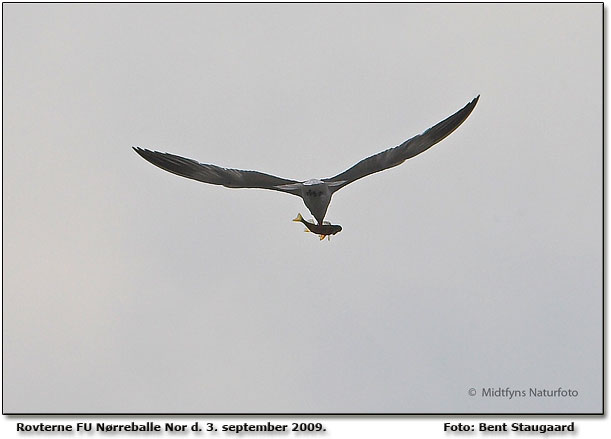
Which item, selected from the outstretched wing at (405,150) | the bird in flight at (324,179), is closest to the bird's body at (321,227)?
the bird in flight at (324,179)

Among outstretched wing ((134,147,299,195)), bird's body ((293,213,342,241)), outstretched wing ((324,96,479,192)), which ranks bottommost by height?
bird's body ((293,213,342,241))

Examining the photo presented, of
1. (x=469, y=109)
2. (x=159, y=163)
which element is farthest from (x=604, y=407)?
(x=159, y=163)

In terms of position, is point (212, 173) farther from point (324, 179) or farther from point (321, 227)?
point (321, 227)

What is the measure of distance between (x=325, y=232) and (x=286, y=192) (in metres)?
1.22

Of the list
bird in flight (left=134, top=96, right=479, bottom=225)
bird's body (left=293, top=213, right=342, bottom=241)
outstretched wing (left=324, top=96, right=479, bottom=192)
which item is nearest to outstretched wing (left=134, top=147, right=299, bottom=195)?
bird in flight (left=134, top=96, right=479, bottom=225)

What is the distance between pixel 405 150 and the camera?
734 inches

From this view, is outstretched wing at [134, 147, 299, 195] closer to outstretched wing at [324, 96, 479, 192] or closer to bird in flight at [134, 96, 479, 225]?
bird in flight at [134, 96, 479, 225]

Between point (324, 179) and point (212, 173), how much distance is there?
2335 millimetres

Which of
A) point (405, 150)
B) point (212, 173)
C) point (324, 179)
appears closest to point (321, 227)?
point (324, 179)

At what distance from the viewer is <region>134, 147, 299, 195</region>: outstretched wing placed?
1859 centimetres

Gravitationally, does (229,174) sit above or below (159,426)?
above

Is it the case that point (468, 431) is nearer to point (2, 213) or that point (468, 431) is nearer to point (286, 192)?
point (286, 192)

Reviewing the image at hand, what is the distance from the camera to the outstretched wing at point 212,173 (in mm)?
18594

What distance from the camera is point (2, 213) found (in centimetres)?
2456
